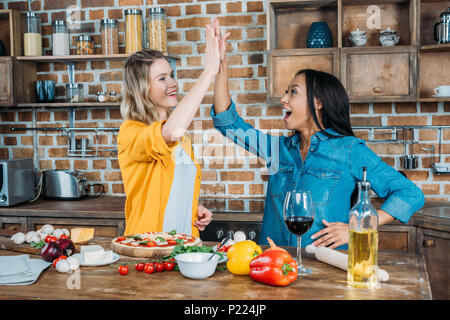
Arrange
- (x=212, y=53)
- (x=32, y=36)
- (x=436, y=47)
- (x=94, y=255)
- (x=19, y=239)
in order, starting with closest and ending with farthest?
(x=94, y=255)
(x=19, y=239)
(x=212, y=53)
(x=436, y=47)
(x=32, y=36)

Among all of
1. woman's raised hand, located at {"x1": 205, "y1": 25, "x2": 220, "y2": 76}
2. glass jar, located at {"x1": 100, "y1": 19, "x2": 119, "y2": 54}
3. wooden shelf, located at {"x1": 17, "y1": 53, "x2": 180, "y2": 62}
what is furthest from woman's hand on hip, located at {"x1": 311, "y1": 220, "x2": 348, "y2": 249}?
glass jar, located at {"x1": 100, "y1": 19, "x2": 119, "y2": 54}

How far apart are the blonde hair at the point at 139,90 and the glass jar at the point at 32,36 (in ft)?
4.82

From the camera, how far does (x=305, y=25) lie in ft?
10.4

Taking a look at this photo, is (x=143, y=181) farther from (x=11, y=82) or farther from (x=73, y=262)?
(x=11, y=82)

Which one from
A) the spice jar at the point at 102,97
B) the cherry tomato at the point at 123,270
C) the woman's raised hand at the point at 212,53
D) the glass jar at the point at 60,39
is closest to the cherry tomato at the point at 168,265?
the cherry tomato at the point at 123,270

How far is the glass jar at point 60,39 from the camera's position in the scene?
328 centimetres

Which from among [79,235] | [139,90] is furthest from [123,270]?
[139,90]

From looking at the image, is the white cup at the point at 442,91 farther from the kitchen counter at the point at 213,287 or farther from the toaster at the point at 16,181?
the toaster at the point at 16,181

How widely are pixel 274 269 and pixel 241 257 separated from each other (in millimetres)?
141

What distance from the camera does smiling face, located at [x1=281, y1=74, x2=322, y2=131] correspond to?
79.0 inches

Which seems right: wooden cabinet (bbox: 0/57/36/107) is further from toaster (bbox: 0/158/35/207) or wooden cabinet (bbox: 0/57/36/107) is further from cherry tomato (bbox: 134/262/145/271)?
cherry tomato (bbox: 134/262/145/271)

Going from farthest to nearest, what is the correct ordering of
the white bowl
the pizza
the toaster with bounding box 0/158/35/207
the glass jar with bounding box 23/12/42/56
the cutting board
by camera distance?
the glass jar with bounding box 23/12/42/56
the toaster with bounding box 0/158/35/207
the cutting board
the pizza
the white bowl

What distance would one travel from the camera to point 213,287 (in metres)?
1.24

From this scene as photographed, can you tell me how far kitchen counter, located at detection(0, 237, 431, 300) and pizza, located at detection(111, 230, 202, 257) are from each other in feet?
0.38
